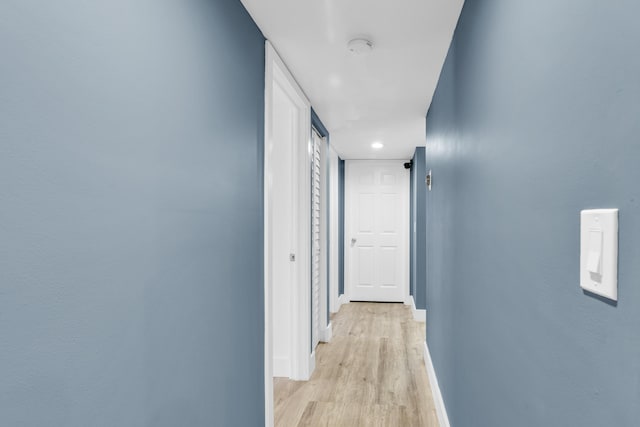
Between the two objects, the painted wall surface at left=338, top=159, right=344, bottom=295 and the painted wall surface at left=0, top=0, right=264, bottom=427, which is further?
the painted wall surface at left=338, top=159, right=344, bottom=295

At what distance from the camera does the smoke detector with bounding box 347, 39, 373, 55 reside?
86.0 inches

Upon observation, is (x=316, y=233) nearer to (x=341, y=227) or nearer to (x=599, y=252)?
(x=341, y=227)

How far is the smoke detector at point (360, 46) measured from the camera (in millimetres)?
2186

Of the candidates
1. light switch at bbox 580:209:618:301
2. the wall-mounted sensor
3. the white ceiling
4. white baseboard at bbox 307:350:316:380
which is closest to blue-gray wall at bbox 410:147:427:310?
the white ceiling

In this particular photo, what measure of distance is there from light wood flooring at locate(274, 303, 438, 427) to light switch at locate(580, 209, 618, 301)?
2.29m

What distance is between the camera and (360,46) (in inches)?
87.6

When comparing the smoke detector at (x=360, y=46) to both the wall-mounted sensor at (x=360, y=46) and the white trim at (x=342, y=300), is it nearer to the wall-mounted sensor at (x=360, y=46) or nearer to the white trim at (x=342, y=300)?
the wall-mounted sensor at (x=360, y=46)

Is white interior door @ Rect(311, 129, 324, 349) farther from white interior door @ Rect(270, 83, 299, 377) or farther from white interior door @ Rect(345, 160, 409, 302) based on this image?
white interior door @ Rect(345, 160, 409, 302)

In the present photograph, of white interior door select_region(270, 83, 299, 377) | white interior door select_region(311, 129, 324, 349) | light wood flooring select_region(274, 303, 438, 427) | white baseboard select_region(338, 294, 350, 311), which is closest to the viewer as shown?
light wood flooring select_region(274, 303, 438, 427)

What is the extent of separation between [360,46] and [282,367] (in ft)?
8.25

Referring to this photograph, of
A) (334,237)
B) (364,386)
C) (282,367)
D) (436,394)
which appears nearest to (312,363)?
(282,367)

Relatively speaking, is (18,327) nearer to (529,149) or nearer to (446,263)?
(529,149)

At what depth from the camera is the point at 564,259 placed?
802 mm

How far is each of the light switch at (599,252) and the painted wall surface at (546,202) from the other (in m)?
0.02
